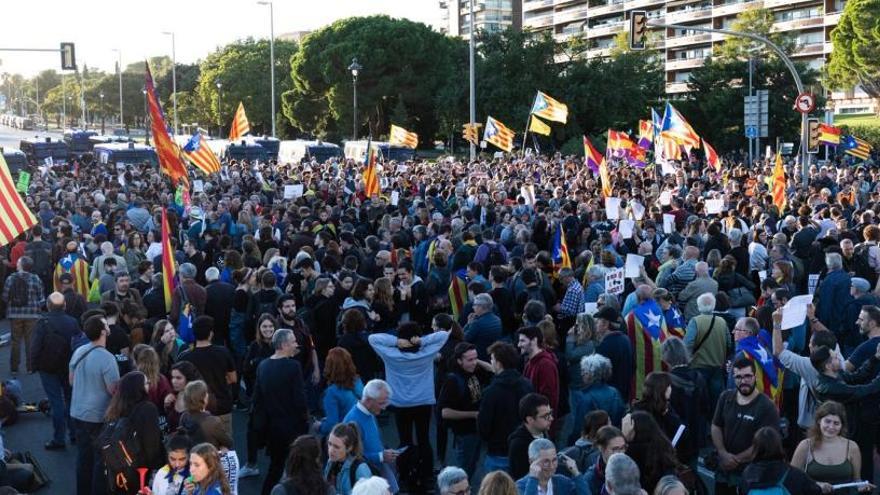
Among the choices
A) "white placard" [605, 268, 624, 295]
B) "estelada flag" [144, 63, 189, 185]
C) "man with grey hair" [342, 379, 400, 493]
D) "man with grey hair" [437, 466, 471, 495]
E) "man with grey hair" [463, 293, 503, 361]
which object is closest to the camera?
"man with grey hair" [437, 466, 471, 495]

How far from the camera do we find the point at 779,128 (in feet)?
186

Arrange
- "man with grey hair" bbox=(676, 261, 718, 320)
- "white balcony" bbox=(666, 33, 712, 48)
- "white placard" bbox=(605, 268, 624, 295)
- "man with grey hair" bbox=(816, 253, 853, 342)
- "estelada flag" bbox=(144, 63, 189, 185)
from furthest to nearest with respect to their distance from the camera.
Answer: "white balcony" bbox=(666, 33, 712, 48), "estelada flag" bbox=(144, 63, 189, 185), "white placard" bbox=(605, 268, 624, 295), "man with grey hair" bbox=(676, 261, 718, 320), "man with grey hair" bbox=(816, 253, 853, 342)

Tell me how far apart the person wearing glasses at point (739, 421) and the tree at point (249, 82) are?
275ft

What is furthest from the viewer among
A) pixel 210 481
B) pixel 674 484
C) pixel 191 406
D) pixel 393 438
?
pixel 393 438

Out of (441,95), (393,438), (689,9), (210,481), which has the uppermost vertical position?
(689,9)

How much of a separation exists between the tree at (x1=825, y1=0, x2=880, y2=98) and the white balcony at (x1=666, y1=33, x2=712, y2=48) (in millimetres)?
24332

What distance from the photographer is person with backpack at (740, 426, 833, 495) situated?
20.1 feet

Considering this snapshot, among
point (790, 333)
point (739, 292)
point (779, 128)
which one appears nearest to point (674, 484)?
point (790, 333)

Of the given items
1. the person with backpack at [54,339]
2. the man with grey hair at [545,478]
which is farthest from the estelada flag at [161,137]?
the man with grey hair at [545,478]

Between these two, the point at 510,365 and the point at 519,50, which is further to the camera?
the point at 519,50

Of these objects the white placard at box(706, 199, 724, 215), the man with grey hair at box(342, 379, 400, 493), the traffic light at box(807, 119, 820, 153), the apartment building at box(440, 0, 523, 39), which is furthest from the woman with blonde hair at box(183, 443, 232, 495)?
the apartment building at box(440, 0, 523, 39)

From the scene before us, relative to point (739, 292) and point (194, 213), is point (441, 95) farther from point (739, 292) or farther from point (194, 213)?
point (739, 292)

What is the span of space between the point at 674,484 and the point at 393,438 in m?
5.80

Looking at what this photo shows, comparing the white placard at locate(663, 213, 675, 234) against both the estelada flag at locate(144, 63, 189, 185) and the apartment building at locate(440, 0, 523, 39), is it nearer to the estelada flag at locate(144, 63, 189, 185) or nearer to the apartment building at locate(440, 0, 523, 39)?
the estelada flag at locate(144, 63, 189, 185)
